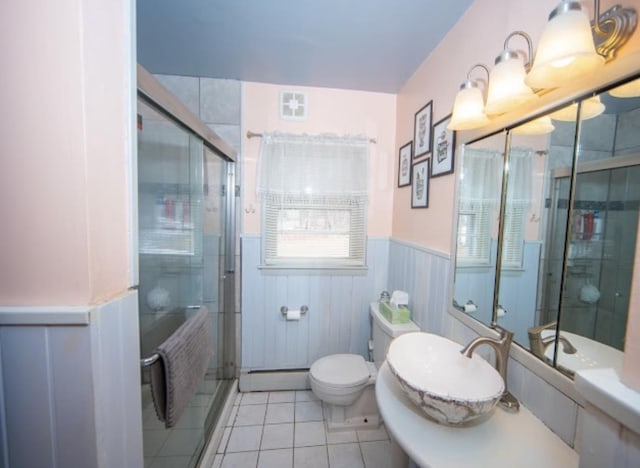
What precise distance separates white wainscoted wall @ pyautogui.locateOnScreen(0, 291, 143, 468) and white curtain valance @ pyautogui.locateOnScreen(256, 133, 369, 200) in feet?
4.78

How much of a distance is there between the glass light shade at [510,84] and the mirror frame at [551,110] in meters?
0.06

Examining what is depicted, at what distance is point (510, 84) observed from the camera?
82 centimetres

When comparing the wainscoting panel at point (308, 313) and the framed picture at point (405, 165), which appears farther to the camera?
the wainscoting panel at point (308, 313)

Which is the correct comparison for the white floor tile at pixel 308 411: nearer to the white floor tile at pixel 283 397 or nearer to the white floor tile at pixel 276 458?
the white floor tile at pixel 283 397

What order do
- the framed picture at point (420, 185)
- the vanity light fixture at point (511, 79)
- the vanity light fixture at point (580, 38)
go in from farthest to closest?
the framed picture at point (420, 185), the vanity light fixture at point (511, 79), the vanity light fixture at point (580, 38)

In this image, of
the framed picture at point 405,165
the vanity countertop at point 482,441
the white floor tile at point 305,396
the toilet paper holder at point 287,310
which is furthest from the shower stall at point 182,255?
the framed picture at point 405,165

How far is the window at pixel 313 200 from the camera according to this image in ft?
6.24

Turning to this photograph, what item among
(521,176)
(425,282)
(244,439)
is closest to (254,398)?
(244,439)

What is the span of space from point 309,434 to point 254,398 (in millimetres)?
538

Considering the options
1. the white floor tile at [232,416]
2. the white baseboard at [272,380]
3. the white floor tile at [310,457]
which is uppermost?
the white baseboard at [272,380]

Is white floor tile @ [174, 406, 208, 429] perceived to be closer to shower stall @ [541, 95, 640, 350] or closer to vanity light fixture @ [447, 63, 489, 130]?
shower stall @ [541, 95, 640, 350]

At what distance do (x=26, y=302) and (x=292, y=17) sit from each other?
148 centimetres

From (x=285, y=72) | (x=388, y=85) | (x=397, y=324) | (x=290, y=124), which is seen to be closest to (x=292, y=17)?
(x=285, y=72)

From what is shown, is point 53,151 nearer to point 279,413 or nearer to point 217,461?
point 217,461
